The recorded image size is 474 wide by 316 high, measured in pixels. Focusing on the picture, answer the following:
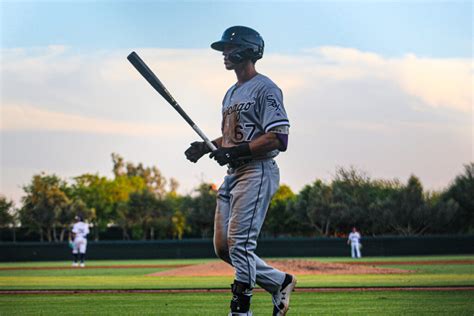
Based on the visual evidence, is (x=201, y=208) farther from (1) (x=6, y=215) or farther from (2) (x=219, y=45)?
(2) (x=219, y=45)

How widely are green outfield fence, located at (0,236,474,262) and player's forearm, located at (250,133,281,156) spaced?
3615 centimetres

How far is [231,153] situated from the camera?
23.9ft

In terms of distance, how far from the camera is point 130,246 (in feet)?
152

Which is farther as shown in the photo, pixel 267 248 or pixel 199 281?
pixel 267 248

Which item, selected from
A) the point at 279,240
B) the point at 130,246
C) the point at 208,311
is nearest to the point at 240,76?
the point at 208,311

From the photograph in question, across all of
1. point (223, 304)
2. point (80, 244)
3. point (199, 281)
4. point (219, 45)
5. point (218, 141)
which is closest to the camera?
point (219, 45)

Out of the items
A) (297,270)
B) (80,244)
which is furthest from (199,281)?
(80,244)

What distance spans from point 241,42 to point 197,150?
1108 mm

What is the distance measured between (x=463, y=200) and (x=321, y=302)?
64.1 metres

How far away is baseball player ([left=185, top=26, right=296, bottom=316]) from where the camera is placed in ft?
23.7

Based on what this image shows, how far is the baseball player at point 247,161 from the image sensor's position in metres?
7.23

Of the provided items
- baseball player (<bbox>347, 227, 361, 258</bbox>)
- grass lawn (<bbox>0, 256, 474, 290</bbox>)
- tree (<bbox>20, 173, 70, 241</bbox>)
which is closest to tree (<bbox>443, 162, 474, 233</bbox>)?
baseball player (<bbox>347, 227, 361, 258</bbox>)

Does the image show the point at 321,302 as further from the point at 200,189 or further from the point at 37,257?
the point at 200,189

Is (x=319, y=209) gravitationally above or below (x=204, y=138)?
above
